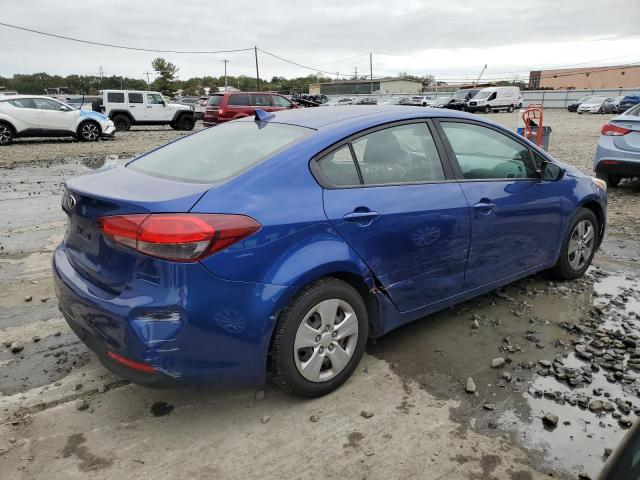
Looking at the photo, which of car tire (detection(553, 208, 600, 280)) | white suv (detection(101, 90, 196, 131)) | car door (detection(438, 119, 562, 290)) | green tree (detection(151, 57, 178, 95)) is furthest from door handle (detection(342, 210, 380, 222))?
green tree (detection(151, 57, 178, 95))

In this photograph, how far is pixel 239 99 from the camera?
20578 millimetres

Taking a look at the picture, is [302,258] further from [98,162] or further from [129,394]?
[98,162]

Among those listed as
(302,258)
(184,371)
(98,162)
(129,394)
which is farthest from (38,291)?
(98,162)

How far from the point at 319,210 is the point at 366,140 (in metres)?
0.69

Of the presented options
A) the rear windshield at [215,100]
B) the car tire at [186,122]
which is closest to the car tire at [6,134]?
the rear windshield at [215,100]

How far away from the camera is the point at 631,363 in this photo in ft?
11.1

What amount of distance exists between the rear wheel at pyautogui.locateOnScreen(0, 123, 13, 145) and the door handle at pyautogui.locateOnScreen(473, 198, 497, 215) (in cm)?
1698

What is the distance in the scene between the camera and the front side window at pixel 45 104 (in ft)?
54.8

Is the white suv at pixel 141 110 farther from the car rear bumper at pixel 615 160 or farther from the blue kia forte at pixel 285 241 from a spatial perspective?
the blue kia forte at pixel 285 241

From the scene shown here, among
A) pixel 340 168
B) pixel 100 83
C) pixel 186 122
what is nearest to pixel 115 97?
pixel 186 122

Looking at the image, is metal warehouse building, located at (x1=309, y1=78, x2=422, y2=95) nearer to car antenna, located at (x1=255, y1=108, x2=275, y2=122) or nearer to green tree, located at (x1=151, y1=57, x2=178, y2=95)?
green tree, located at (x1=151, y1=57, x2=178, y2=95)

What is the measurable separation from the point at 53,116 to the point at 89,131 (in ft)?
4.42

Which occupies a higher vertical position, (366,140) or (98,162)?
(366,140)

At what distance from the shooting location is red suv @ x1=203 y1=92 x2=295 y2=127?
66.1ft
